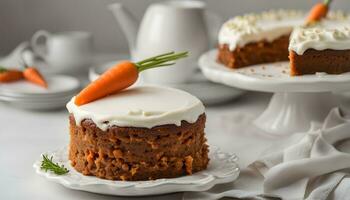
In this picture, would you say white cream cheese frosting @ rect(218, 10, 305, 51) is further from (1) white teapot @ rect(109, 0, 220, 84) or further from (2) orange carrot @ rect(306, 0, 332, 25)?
(1) white teapot @ rect(109, 0, 220, 84)

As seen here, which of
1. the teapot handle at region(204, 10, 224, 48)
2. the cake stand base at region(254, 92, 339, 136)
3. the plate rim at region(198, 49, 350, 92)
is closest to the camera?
the plate rim at region(198, 49, 350, 92)

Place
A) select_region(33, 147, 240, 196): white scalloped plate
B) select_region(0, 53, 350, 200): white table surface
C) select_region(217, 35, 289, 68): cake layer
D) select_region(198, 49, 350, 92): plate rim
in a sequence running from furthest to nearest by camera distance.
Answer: select_region(217, 35, 289, 68): cake layer, select_region(198, 49, 350, 92): plate rim, select_region(0, 53, 350, 200): white table surface, select_region(33, 147, 240, 196): white scalloped plate

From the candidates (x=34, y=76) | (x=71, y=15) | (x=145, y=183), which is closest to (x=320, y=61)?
(x=145, y=183)

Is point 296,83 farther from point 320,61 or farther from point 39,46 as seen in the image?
point 39,46

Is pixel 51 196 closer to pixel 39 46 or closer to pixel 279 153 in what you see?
pixel 279 153

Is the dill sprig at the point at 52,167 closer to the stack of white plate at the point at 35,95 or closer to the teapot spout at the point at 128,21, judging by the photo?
the stack of white plate at the point at 35,95

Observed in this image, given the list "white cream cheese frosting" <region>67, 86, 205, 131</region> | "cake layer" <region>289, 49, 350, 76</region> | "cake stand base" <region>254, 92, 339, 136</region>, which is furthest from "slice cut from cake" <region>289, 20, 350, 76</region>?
"white cream cheese frosting" <region>67, 86, 205, 131</region>

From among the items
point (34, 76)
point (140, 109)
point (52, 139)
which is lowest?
point (52, 139)
